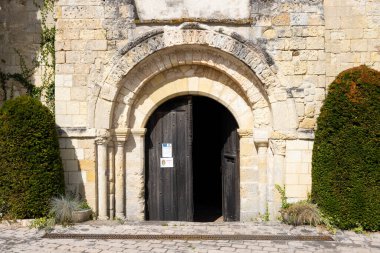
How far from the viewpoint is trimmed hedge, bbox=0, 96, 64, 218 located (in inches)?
220

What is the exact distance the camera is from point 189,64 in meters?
6.44

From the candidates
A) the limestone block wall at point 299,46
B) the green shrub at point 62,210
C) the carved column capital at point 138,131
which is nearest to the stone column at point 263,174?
the limestone block wall at point 299,46

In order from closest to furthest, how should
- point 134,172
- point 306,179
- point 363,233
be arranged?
point 363,233, point 306,179, point 134,172

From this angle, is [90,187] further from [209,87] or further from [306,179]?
[306,179]

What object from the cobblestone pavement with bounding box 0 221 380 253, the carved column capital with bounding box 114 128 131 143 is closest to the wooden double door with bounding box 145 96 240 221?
the carved column capital with bounding box 114 128 131 143

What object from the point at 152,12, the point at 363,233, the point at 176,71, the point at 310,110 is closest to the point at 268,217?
the point at 363,233

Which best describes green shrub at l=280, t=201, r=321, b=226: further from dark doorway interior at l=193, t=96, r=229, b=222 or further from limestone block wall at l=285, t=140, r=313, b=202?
dark doorway interior at l=193, t=96, r=229, b=222

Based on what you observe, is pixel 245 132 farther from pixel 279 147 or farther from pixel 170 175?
pixel 170 175

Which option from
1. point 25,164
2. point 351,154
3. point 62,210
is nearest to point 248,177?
point 351,154

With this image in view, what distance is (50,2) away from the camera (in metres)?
7.10

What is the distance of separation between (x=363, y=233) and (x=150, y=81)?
394cm

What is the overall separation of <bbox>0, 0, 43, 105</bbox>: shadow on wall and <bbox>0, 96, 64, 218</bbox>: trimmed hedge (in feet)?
5.29

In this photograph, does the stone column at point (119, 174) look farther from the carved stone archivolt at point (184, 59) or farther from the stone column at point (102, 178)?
the carved stone archivolt at point (184, 59)

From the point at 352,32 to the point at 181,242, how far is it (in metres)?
4.94
